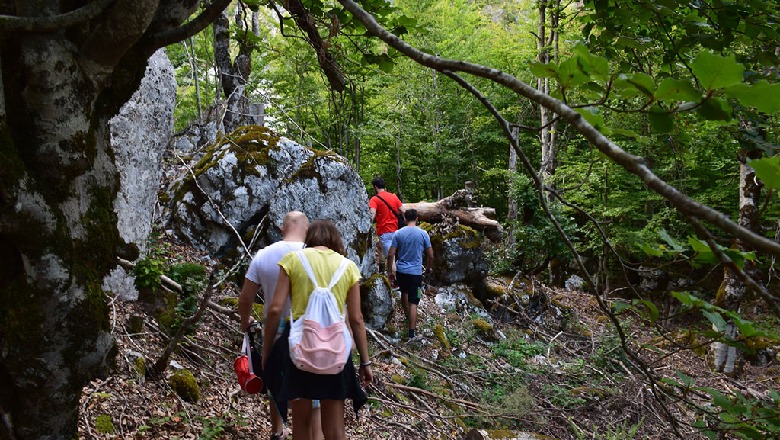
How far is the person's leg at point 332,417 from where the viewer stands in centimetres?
306

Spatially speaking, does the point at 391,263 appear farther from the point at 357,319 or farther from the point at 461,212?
the point at 461,212

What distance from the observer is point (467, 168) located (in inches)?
788

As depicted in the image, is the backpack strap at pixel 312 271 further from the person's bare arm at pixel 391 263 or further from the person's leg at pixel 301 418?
the person's bare arm at pixel 391 263

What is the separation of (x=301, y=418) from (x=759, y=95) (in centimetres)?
305

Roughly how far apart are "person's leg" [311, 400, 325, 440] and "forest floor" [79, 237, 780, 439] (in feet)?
3.44

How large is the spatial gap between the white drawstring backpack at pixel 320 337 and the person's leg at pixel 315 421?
45 centimetres

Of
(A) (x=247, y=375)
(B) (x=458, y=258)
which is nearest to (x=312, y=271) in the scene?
(A) (x=247, y=375)

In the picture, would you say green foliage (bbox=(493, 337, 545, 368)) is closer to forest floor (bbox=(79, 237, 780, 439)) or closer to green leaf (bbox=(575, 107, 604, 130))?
forest floor (bbox=(79, 237, 780, 439))

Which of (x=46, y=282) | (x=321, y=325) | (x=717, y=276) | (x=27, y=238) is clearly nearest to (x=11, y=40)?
(x=27, y=238)

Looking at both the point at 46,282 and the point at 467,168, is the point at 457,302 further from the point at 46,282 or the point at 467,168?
the point at 467,168

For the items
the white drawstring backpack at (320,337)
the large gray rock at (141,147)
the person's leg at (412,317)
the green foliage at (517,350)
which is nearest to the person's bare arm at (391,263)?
the person's leg at (412,317)

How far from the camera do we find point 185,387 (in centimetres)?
414

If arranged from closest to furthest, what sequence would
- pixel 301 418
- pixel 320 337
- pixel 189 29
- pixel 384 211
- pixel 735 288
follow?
pixel 189 29, pixel 320 337, pixel 301 418, pixel 384 211, pixel 735 288

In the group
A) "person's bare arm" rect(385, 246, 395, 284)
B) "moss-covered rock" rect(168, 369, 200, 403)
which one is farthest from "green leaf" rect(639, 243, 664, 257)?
"person's bare arm" rect(385, 246, 395, 284)
